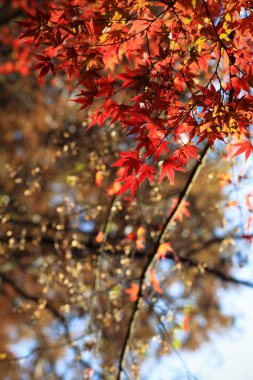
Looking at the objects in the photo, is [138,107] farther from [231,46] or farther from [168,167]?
[231,46]

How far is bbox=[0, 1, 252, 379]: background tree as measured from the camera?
2062 millimetres

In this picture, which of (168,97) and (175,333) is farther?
(175,333)

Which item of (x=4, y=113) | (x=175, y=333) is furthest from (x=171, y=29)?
(x=4, y=113)

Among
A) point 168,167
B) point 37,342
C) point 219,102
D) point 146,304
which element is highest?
point 219,102

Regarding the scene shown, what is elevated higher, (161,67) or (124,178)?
(161,67)

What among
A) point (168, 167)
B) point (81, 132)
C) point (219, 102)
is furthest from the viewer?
point (81, 132)

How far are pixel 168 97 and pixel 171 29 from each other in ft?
1.46

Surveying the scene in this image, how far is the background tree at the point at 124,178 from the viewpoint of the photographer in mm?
2062

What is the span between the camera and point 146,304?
3.93 m

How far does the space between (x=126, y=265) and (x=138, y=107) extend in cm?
265

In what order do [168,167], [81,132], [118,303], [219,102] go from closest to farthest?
[219,102]
[168,167]
[118,303]
[81,132]

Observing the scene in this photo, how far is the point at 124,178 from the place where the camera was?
6.77 feet

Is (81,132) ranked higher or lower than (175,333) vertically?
higher

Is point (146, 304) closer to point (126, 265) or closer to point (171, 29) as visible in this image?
point (126, 265)
